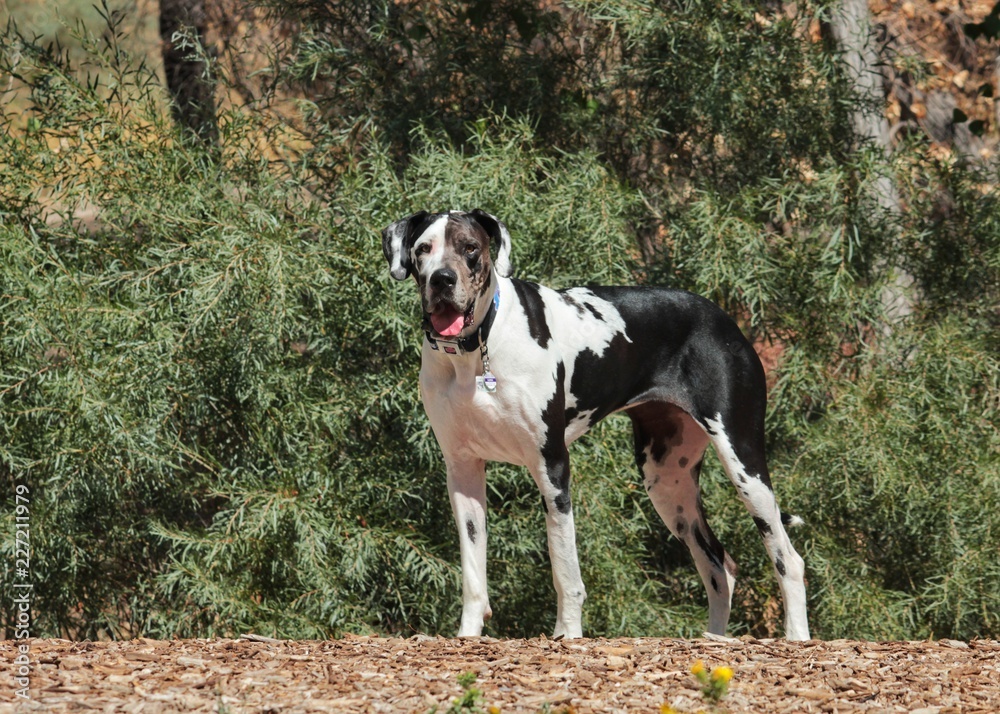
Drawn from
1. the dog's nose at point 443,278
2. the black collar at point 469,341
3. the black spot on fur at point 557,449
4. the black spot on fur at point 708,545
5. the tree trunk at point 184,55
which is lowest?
the black spot on fur at point 708,545

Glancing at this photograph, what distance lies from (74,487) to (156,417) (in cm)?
47

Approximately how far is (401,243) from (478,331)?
1.30 ft

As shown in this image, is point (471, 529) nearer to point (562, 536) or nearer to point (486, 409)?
point (562, 536)

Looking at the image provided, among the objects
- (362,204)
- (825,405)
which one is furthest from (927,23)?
(362,204)

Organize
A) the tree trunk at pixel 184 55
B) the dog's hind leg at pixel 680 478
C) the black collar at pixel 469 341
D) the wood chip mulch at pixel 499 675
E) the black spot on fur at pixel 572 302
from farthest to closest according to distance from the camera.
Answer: the tree trunk at pixel 184 55, the dog's hind leg at pixel 680 478, the black spot on fur at pixel 572 302, the black collar at pixel 469 341, the wood chip mulch at pixel 499 675

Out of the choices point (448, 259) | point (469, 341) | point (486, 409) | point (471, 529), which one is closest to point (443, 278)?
point (448, 259)

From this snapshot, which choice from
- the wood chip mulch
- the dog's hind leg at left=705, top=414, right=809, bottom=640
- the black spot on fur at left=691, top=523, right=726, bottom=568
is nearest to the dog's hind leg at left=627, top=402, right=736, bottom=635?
the black spot on fur at left=691, top=523, right=726, bottom=568

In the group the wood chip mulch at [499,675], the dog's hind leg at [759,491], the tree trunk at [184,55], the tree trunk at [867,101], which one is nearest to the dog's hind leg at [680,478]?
the dog's hind leg at [759,491]

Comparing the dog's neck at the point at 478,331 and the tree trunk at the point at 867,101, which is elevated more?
the tree trunk at the point at 867,101

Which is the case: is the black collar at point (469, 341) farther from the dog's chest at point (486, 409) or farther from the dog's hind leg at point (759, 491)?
the dog's hind leg at point (759, 491)

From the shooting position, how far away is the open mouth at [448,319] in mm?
3633

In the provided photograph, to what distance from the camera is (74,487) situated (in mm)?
5016

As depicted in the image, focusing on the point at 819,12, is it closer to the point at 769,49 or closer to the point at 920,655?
the point at 769,49

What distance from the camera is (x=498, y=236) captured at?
3875mm
